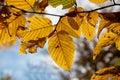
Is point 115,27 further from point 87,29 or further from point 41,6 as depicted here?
point 41,6

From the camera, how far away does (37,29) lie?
650mm

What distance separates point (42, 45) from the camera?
2.08ft

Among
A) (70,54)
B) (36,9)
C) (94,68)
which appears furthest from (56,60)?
(94,68)

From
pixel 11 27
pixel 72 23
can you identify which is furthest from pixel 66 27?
pixel 11 27

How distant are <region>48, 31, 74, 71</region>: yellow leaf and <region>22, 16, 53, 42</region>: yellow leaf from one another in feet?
0.08

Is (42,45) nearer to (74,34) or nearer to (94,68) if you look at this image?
(74,34)

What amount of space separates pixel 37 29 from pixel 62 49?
0.08 meters

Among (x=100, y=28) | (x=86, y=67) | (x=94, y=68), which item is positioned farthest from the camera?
(x=86, y=67)

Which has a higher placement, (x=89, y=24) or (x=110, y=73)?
(x=89, y=24)

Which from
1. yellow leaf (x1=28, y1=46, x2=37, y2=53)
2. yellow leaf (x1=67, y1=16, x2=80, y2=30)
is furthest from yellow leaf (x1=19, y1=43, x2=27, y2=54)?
yellow leaf (x1=67, y1=16, x2=80, y2=30)

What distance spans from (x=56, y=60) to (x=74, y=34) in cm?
7

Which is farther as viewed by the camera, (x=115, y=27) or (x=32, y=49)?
(x=32, y=49)

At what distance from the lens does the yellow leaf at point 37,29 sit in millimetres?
628

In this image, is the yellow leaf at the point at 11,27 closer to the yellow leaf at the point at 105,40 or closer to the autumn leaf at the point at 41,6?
the autumn leaf at the point at 41,6
